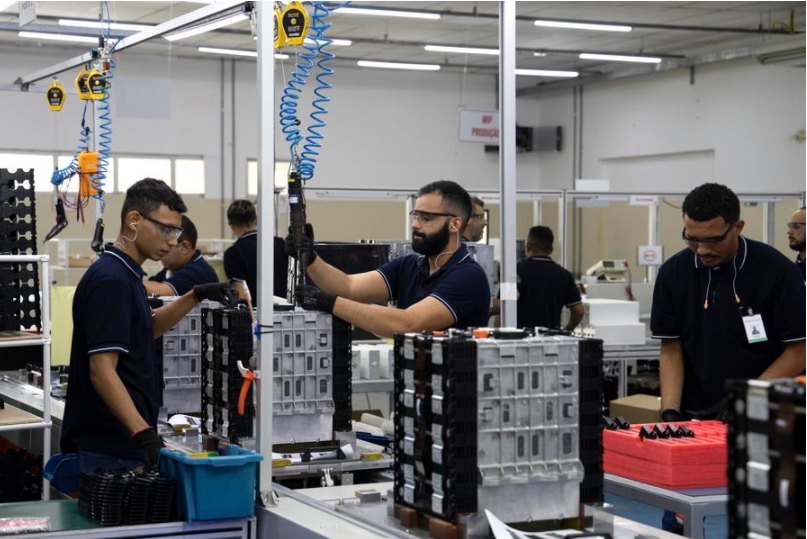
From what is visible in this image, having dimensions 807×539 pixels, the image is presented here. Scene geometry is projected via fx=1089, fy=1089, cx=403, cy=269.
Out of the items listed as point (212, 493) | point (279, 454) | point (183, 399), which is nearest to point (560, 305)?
point (183, 399)

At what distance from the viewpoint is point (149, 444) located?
2.74 meters

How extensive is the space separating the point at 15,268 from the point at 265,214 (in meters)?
2.25

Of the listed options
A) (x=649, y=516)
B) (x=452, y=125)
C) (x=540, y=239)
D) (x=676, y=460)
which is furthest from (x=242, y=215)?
(x=452, y=125)

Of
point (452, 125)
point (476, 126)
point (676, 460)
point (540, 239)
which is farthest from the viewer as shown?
point (452, 125)

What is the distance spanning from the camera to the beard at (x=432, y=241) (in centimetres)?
326

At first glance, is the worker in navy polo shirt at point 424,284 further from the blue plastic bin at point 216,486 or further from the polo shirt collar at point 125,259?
the blue plastic bin at point 216,486

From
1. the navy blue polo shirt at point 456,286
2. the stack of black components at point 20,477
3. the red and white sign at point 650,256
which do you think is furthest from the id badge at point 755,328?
the red and white sign at point 650,256

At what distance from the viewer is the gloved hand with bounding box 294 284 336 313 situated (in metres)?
2.95

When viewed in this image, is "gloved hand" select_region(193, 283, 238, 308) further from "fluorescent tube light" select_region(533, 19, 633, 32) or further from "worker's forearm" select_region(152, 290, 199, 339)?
"fluorescent tube light" select_region(533, 19, 633, 32)

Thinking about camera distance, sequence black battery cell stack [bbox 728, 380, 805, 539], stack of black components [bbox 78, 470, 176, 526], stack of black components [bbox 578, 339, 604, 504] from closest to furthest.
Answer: black battery cell stack [bbox 728, 380, 805, 539] < stack of black components [bbox 578, 339, 604, 504] < stack of black components [bbox 78, 470, 176, 526]

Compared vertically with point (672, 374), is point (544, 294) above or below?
above

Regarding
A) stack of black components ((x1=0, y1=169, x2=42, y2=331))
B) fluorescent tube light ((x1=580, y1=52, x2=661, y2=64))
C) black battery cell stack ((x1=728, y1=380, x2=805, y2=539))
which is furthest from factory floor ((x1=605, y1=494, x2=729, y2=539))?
fluorescent tube light ((x1=580, y1=52, x2=661, y2=64))

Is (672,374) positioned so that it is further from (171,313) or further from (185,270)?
(185,270)

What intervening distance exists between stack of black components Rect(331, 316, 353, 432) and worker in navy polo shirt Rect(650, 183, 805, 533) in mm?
995
